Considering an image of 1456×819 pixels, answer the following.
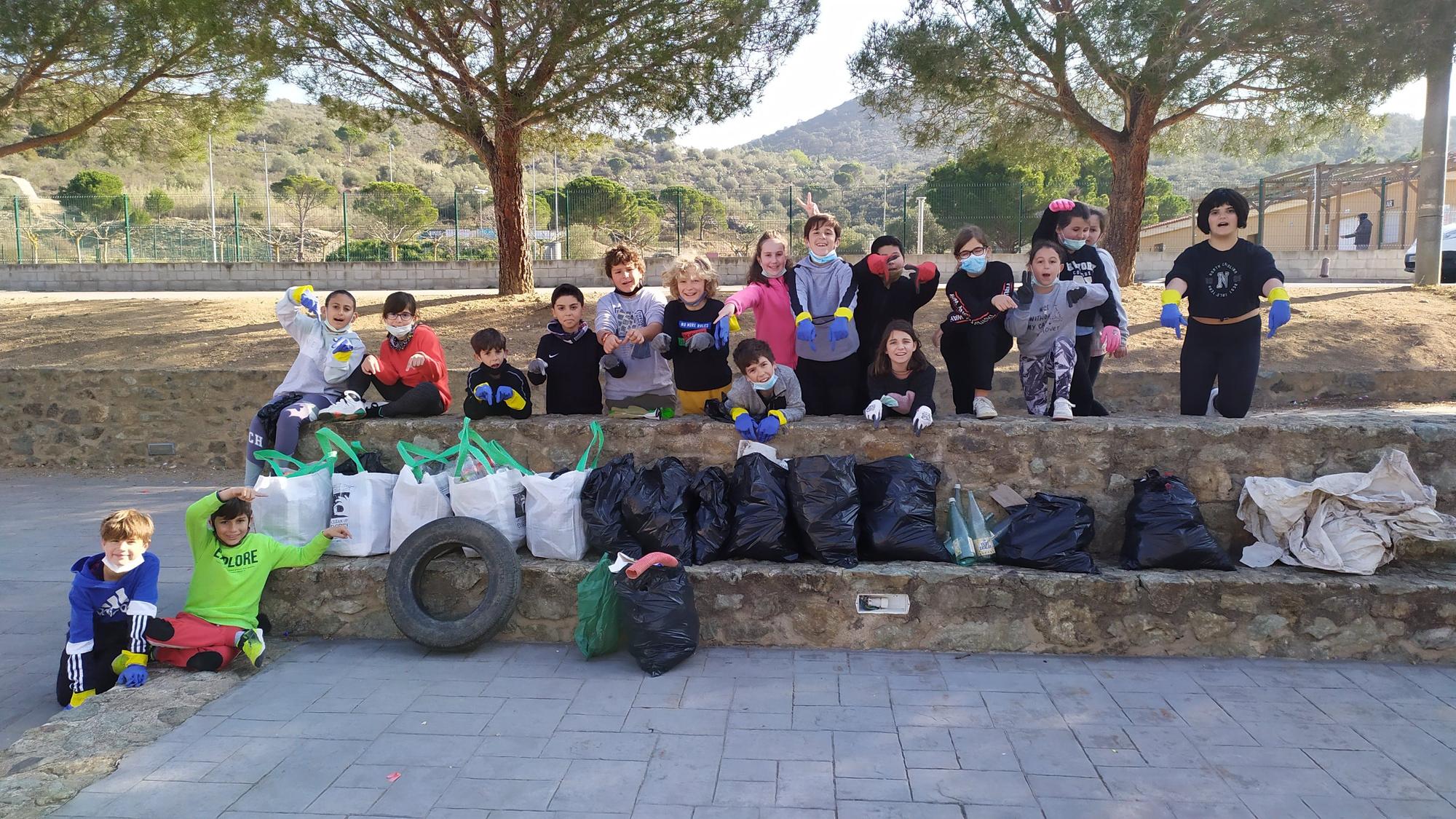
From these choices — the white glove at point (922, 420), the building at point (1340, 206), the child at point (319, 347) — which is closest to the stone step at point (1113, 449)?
the white glove at point (922, 420)

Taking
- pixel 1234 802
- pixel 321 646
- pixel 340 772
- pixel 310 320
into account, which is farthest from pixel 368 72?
pixel 1234 802

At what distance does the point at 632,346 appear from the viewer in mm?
5418

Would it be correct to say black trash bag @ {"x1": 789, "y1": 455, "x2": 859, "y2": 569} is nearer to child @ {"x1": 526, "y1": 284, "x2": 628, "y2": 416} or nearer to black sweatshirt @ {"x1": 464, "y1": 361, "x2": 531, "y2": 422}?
child @ {"x1": 526, "y1": 284, "x2": 628, "y2": 416}

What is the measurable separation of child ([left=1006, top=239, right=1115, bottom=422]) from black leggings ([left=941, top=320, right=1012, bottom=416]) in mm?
131

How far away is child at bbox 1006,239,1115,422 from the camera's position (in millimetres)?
4977

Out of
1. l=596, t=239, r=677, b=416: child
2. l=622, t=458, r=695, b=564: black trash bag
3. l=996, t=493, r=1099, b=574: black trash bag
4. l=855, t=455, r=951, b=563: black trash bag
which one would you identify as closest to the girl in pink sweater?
l=596, t=239, r=677, b=416: child

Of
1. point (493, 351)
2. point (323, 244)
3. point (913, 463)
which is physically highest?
point (323, 244)

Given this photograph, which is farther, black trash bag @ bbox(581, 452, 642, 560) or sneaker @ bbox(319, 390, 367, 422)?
sneaker @ bbox(319, 390, 367, 422)

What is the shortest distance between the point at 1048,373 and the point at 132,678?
4.77 metres

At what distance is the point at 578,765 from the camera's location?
313cm

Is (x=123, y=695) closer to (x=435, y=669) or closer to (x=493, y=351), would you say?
(x=435, y=669)

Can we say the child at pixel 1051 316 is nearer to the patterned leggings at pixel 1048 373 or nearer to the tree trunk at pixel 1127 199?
the patterned leggings at pixel 1048 373

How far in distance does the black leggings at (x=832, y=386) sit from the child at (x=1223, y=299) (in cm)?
169

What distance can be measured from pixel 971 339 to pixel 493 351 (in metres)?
2.79
